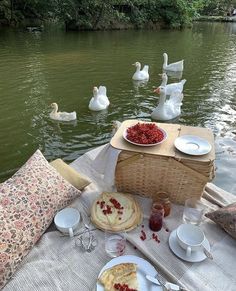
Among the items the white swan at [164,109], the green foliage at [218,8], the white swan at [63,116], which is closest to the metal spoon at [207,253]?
the white swan at [164,109]

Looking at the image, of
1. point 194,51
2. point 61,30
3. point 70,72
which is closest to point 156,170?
point 70,72

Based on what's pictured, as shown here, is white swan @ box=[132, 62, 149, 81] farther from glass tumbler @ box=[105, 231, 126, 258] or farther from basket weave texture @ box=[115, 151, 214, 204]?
glass tumbler @ box=[105, 231, 126, 258]

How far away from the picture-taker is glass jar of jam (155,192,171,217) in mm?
2615

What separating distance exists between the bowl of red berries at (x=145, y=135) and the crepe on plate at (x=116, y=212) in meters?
0.55

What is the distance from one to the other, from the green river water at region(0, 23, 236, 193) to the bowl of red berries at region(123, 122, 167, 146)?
1.63m

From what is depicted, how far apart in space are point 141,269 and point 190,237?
0.49m

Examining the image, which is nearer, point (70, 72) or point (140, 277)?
point (140, 277)

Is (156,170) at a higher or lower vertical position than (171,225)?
higher

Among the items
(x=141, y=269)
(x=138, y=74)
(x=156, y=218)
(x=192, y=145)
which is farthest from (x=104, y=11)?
(x=141, y=269)

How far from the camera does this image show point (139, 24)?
20.5m

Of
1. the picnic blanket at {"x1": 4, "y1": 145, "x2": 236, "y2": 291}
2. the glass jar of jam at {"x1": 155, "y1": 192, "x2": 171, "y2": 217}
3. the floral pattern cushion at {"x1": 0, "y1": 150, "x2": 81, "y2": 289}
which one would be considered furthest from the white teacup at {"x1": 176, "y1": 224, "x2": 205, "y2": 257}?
the floral pattern cushion at {"x1": 0, "y1": 150, "x2": 81, "y2": 289}

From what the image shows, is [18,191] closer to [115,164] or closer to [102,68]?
[115,164]

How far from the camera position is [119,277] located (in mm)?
2055

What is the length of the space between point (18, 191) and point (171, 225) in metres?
1.39
